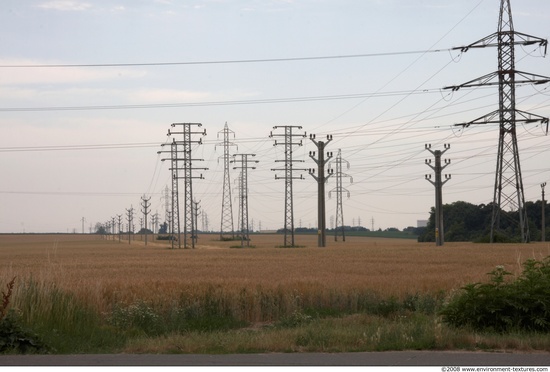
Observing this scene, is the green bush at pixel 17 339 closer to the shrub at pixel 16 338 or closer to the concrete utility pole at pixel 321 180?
the shrub at pixel 16 338

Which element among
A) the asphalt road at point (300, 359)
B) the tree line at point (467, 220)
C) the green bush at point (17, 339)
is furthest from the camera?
the tree line at point (467, 220)

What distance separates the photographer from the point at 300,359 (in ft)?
43.6

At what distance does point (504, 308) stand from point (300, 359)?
19.7 feet

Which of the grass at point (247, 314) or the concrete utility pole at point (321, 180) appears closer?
the grass at point (247, 314)

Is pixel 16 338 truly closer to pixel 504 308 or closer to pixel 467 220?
pixel 504 308

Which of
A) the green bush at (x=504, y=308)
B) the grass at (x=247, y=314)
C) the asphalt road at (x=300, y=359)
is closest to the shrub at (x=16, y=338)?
the grass at (x=247, y=314)

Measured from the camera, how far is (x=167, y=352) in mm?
14727

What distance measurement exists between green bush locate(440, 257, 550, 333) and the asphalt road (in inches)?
111

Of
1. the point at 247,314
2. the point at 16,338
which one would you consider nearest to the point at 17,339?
the point at 16,338

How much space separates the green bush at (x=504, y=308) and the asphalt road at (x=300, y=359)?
2822 mm

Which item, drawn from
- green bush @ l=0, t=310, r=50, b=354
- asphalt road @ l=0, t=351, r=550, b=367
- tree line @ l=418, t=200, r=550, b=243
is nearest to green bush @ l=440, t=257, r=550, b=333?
asphalt road @ l=0, t=351, r=550, b=367

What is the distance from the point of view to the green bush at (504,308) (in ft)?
55.4

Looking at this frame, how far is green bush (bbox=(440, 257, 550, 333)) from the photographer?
55.4 feet

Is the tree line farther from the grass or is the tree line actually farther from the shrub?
the shrub
